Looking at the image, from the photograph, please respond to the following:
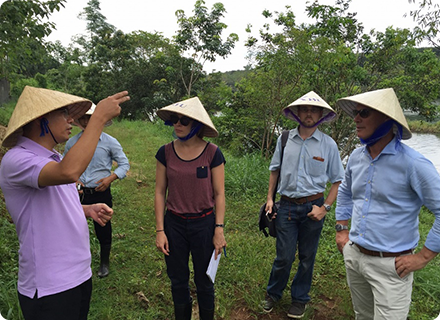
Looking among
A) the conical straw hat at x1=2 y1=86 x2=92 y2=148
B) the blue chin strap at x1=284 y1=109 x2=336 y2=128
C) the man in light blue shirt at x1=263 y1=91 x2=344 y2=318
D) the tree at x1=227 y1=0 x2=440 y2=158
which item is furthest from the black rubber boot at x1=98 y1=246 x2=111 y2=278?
the tree at x1=227 y1=0 x2=440 y2=158

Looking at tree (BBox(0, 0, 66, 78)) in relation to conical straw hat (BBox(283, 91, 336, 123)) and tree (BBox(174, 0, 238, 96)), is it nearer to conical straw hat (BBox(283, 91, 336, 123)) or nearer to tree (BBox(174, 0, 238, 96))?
conical straw hat (BBox(283, 91, 336, 123))

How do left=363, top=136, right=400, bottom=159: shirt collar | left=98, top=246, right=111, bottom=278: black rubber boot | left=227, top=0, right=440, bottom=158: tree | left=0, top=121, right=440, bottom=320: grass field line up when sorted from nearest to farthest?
left=363, top=136, right=400, bottom=159: shirt collar
left=0, top=121, right=440, bottom=320: grass field
left=98, top=246, right=111, bottom=278: black rubber boot
left=227, top=0, right=440, bottom=158: tree

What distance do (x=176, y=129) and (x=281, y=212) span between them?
1254mm

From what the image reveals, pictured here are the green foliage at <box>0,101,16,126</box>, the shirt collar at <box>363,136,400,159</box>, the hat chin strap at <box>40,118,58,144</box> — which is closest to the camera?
the hat chin strap at <box>40,118,58,144</box>

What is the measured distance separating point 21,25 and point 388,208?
4.20m

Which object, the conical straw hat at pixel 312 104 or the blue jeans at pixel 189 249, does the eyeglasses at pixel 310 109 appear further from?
the blue jeans at pixel 189 249

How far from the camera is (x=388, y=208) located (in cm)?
182

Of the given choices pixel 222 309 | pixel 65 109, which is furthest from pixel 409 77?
pixel 65 109

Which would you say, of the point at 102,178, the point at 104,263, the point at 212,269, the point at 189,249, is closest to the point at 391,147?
the point at 212,269

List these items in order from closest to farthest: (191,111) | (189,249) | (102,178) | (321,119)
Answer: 1. (191,111)
2. (189,249)
3. (321,119)
4. (102,178)

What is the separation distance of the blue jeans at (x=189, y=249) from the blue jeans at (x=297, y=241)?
29.0 inches

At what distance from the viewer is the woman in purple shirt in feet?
7.15

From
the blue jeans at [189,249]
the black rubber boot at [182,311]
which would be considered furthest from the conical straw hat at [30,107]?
the black rubber boot at [182,311]

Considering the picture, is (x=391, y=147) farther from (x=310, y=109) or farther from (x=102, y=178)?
(x=102, y=178)
